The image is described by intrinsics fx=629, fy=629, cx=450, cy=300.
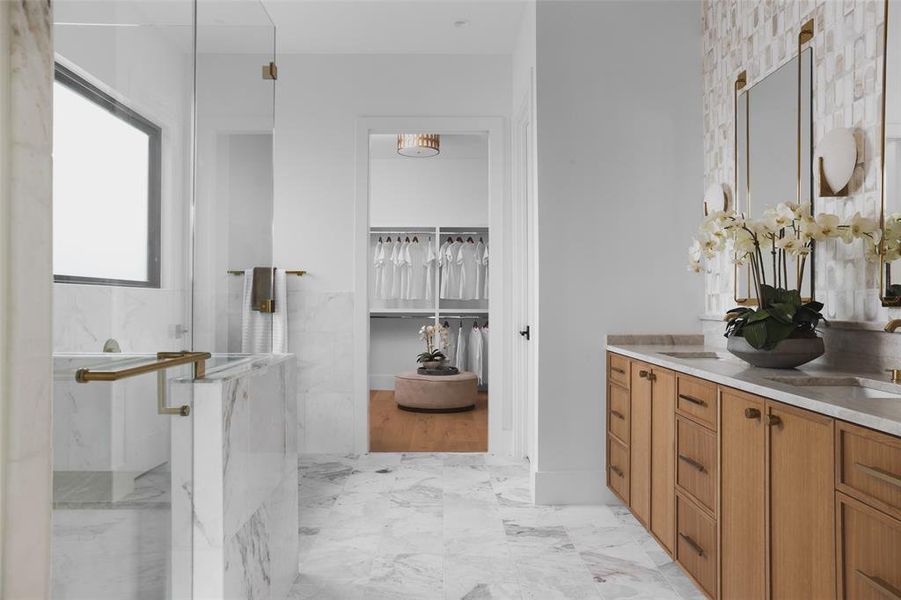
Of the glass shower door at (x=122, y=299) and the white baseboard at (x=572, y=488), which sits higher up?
the glass shower door at (x=122, y=299)

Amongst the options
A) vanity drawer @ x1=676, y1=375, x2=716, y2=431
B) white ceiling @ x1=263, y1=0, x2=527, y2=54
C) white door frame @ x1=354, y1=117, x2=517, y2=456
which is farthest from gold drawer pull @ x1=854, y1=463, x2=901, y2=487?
white ceiling @ x1=263, y1=0, x2=527, y2=54

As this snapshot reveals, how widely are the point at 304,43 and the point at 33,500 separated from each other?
372 cm

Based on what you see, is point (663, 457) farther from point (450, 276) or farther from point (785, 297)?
point (450, 276)

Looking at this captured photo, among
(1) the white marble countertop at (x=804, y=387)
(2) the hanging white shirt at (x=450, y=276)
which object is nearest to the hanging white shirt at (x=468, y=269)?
(2) the hanging white shirt at (x=450, y=276)

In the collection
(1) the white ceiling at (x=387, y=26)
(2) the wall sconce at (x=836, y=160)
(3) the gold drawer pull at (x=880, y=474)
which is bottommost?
(3) the gold drawer pull at (x=880, y=474)

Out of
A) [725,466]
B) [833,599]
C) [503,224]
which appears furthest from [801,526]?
[503,224]

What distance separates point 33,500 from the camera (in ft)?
3.39

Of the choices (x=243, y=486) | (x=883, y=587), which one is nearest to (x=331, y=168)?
(x=243, y=486)

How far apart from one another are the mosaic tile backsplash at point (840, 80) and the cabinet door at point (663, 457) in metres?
0.61

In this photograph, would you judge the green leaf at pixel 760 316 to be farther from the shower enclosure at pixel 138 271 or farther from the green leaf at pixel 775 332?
the shower enclosure at pixel 138 271

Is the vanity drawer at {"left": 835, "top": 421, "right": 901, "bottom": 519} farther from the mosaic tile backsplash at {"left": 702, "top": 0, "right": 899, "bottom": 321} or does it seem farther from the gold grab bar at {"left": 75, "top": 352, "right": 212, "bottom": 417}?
the gold grab bar at {"left": 75, "top": 352, "right": 212, "bottom": 417}

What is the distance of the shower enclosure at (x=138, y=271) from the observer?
1.22 metres

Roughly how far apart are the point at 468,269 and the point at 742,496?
16.7ft

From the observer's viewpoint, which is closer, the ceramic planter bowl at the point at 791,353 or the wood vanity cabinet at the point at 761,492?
the wood vanity cabinet at the point at 761,492
